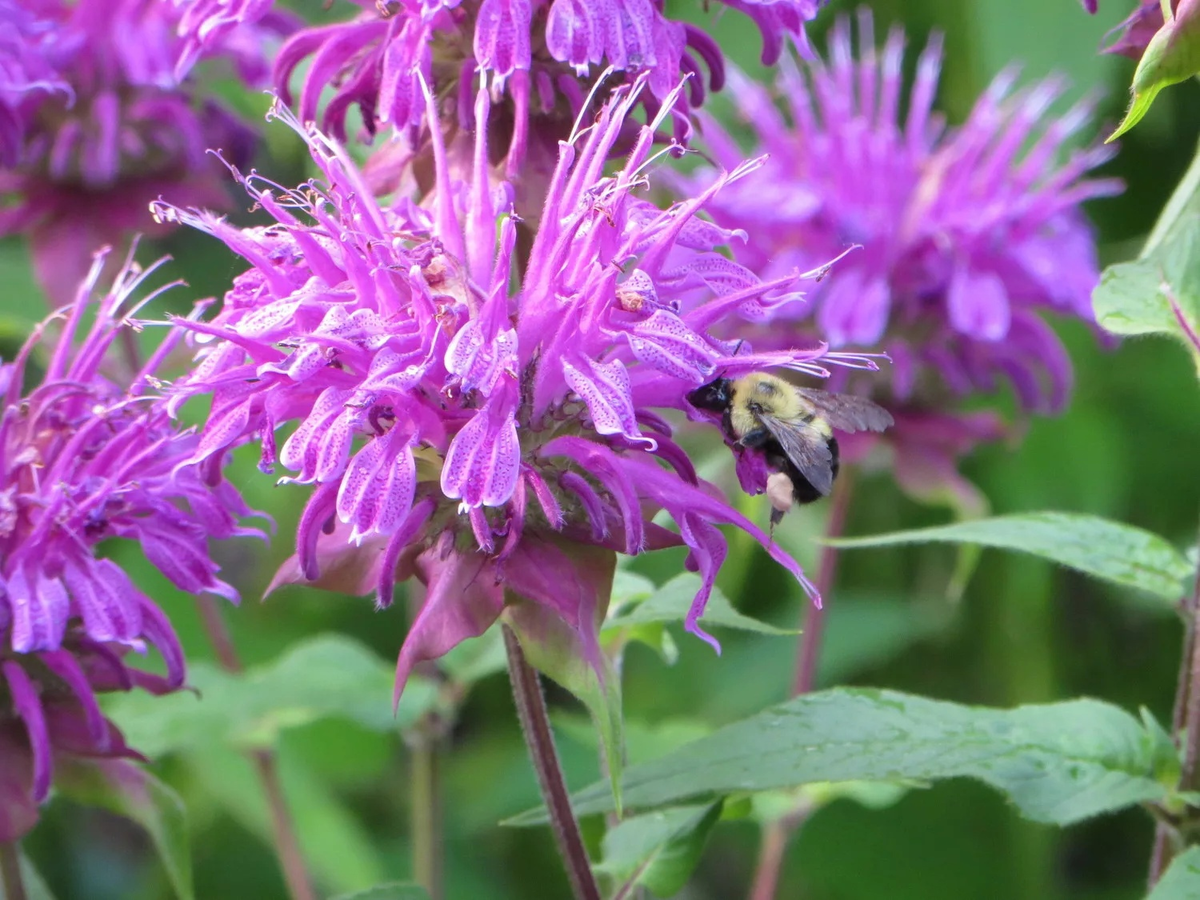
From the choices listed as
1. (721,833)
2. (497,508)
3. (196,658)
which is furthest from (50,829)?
(497,508)

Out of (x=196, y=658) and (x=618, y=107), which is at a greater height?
(x=618, y=107)

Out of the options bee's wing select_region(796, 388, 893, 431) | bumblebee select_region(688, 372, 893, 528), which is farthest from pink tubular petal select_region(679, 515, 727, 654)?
bee's wing select_region(796, 388, 893, 431)

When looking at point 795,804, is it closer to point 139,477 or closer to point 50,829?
point 139,477

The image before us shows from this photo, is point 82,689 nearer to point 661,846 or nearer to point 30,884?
point 30,884

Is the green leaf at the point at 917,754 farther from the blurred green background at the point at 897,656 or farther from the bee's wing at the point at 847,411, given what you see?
Result: the blurred green background at the point at 897,656

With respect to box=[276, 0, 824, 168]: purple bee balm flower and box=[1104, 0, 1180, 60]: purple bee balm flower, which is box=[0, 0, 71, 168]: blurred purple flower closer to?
box=[276, 0, 824, 168]: purple bee balm flower

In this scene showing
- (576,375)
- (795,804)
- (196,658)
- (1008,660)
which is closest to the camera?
(576,375)
